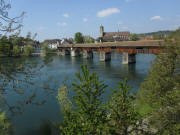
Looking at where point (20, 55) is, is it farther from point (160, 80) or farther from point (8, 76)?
point (160, 80)

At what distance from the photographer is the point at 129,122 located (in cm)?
478

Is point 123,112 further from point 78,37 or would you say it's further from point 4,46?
point 78,37

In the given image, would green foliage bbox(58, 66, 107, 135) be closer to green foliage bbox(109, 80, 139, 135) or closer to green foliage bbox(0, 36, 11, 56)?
green foliage bbox(109, 80, 139, 135)

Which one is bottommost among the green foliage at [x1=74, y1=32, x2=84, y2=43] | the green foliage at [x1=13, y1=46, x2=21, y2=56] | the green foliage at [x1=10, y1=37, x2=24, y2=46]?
the green foliage at [x1=13, y1=46, x2=21, y2=56]

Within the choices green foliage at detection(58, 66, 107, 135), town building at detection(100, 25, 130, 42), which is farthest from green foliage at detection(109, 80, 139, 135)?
town building at detection(100, 25, 130, 42)

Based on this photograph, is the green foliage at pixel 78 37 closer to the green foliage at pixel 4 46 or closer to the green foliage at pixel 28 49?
the green foliage at pixel 28 49

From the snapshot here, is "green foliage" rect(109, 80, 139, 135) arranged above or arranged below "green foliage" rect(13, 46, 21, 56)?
below

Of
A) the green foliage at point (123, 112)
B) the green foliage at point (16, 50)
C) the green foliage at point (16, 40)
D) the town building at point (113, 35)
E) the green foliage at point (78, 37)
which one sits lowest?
the green foliage at point (123, 112)

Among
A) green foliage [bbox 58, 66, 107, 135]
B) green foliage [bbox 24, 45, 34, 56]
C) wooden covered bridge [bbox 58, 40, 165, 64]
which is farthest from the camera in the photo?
wooden covered bridge [bbox 58, 40, 165, 64]

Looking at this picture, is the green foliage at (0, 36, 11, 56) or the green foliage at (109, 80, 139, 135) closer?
the green foliage at (0, 36, 11, 56)

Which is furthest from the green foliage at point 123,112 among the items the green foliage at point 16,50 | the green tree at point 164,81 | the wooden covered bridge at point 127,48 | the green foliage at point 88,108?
the wooden covered bridge at point 127,48

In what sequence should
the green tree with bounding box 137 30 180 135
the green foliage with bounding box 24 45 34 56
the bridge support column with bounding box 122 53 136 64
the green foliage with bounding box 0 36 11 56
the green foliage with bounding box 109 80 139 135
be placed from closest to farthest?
the green foliage with bounding box 0 36 11 56, the green foliage with bounding box 109 80 139 135, the green foliage with bounding box 24 45 34 56, the green tree with bounding box 137 30 180 135, the bridge support column with bounding box 122 53 136 64

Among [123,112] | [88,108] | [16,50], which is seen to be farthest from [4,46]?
[123,112]

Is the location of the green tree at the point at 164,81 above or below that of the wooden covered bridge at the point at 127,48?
below
